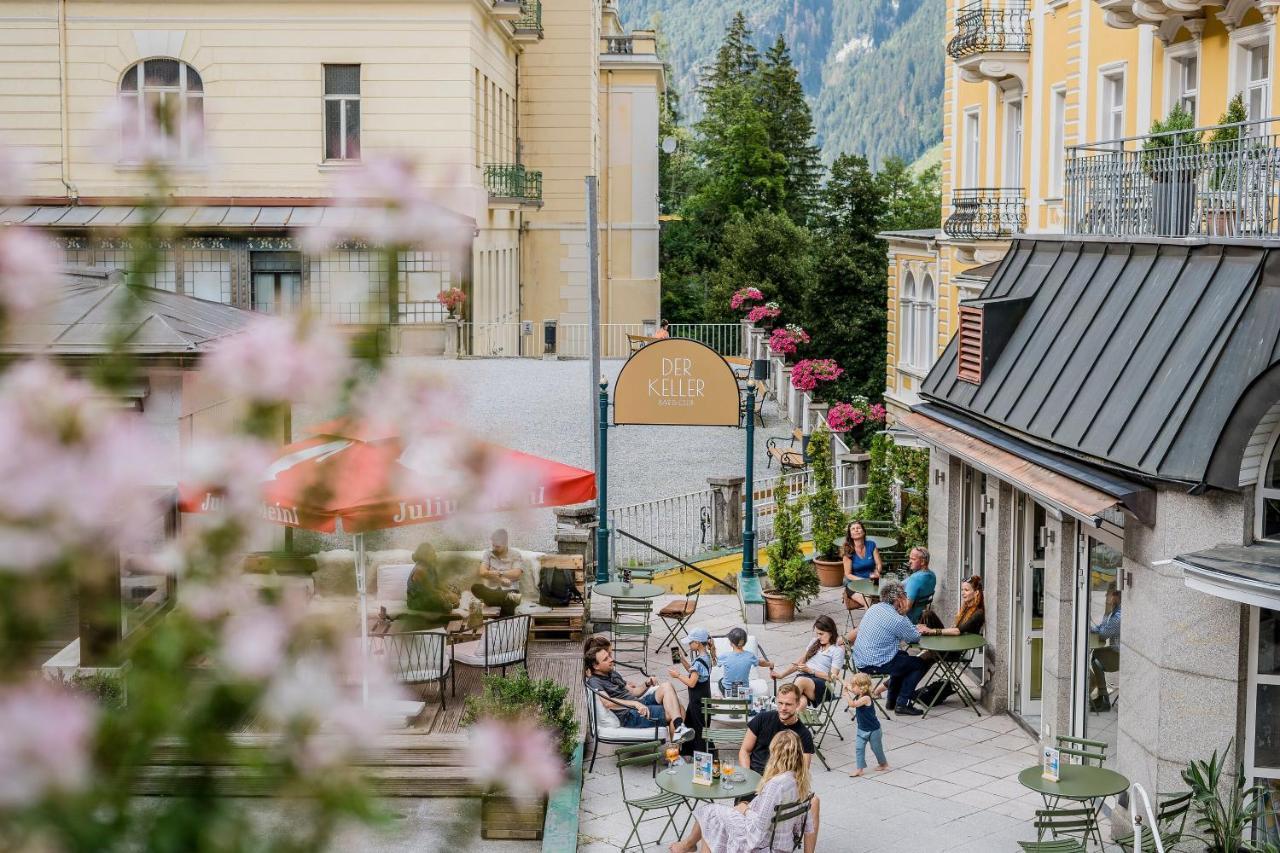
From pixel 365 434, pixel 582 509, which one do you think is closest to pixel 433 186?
pixel 365 434

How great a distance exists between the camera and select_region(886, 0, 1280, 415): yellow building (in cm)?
1667

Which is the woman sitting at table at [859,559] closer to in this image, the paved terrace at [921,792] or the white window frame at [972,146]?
the paved terrace at [921,792]

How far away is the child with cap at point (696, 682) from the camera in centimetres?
1395

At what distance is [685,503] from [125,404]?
21.2m

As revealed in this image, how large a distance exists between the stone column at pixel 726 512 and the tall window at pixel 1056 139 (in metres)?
6.46

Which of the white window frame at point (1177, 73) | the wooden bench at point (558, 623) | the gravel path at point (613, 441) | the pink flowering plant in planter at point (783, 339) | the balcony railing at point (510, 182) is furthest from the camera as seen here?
the balcony railing at point (510, 182)

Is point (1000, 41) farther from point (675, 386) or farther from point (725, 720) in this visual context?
point (725, 720)

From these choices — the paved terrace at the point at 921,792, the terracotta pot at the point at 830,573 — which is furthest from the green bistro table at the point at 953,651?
the terracotta pot at the point at 830,573

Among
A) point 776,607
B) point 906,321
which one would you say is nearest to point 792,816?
point 776,607

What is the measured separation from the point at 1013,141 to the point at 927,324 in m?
6.24

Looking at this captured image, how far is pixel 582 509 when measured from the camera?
21.3 m

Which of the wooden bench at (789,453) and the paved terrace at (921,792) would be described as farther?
the wooden bench at (789,453)

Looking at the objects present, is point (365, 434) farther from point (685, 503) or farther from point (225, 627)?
point (685, 503)

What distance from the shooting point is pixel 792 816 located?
11.0 m
